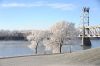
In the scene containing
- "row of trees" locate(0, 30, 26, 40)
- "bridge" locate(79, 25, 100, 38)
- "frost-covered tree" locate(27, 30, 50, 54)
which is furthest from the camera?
"bridge" locate(79, 25, 100, 38)

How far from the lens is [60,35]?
30344 millimetres

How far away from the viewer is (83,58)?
15.1 m

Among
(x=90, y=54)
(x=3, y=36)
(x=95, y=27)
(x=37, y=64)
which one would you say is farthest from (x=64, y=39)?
(x=95, y=27)

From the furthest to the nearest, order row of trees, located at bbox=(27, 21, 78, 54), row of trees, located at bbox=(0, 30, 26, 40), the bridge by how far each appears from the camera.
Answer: the bridge, row of trees, located at bbox=(0, 30, 26, 40), row of trees, located at bbox=(27, 21, 78, 54)

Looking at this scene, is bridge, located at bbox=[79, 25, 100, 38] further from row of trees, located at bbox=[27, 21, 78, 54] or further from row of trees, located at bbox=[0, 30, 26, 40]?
row of trees, located at bbox=[27, 21, 78, 54]

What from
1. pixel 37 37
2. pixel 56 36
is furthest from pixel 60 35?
pixel 37 37

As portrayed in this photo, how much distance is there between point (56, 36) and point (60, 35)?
0.43 m

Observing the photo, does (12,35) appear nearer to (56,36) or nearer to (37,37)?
(37,37)

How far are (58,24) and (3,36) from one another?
21198 millimetres

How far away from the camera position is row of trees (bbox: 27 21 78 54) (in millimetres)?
29481

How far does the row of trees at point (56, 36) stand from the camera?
29481 mm

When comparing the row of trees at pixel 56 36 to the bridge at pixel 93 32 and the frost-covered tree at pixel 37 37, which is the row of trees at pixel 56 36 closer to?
the frost-covered tree at pixel 37 37

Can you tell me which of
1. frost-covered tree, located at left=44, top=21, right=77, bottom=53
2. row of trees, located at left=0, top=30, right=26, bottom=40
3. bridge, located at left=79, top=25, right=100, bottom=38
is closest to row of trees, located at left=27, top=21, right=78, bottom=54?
frost-covered tree, located at left=44, top=21, right=77, bottom=53

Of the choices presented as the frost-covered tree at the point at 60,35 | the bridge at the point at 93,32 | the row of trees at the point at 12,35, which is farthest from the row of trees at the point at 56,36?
the bridge at the point at 93,32
